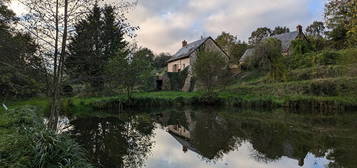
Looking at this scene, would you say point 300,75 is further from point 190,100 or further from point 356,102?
point 190,100

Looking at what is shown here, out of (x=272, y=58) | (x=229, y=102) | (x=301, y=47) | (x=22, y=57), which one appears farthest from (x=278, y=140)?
(x=301, y=47)

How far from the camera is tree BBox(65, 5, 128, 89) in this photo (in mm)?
5352

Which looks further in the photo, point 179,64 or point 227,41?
point 227,41

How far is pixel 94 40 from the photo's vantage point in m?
5.50

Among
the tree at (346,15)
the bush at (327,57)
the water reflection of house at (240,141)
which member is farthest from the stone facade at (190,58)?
the water reflection of house at (240,141)

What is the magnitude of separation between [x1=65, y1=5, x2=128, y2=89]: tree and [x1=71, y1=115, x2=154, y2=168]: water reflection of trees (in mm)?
2119

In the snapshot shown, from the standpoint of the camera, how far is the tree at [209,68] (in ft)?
73.3

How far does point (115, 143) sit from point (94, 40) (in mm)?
3950

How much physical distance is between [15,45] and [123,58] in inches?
505

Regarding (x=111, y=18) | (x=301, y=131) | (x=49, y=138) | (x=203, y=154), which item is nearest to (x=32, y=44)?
(x=111, y=18)

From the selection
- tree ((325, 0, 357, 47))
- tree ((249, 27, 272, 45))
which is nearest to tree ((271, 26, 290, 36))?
tree ((249, 27, 272, 45))

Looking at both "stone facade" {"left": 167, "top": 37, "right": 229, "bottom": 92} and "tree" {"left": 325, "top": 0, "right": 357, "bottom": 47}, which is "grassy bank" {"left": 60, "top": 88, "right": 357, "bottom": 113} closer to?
"tree" {"left": 325, "top": 0, "right": 357, "bottom": 47}

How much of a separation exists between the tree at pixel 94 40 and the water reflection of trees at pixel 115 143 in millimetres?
2119

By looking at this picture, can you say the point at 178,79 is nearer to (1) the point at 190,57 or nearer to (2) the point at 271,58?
(1) the point at 190,57
